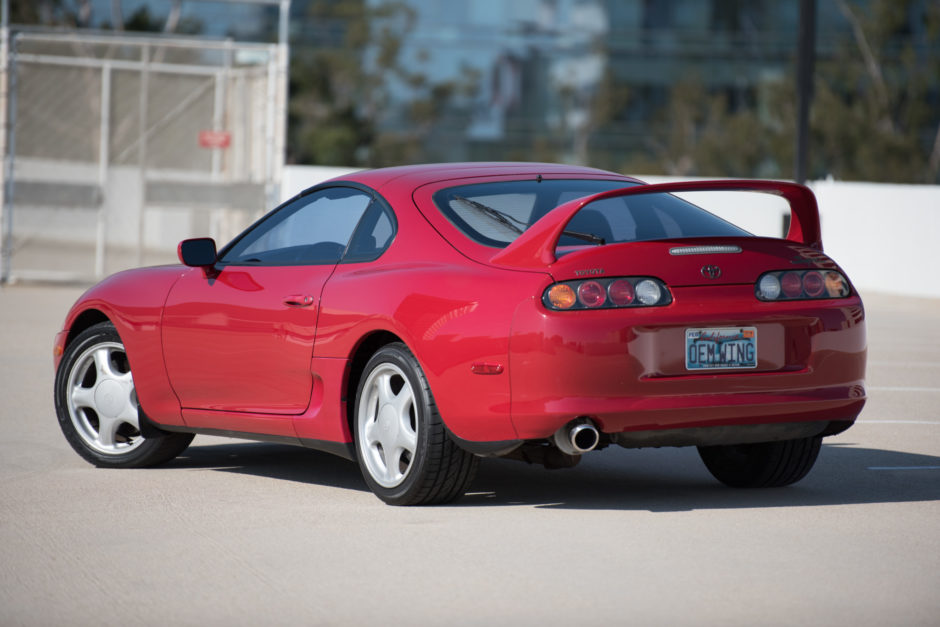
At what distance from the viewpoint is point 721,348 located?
623 centimetres

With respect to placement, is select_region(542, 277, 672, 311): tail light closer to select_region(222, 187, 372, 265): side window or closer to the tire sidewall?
the tire sidewall

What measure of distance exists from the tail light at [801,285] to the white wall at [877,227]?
15872mm

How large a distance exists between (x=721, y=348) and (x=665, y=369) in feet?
0.87

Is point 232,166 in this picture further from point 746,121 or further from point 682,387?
point 746,121

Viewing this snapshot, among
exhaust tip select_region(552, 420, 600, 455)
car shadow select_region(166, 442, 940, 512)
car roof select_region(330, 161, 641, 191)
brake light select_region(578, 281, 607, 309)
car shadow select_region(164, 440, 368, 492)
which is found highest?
car roof select_region(330, 161, 641, 191)

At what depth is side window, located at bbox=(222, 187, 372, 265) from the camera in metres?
7.08

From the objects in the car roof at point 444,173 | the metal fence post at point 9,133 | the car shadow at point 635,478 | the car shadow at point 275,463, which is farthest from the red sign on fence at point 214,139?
the car roof at point 444,173

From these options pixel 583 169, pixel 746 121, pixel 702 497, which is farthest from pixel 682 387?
pixel 746 121

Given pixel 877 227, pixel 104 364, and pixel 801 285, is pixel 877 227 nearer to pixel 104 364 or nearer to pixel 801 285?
pixel 104 364

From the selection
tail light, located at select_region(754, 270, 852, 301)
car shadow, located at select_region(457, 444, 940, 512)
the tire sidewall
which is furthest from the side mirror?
tail light, located at select_region(754, 270, 852, 301)

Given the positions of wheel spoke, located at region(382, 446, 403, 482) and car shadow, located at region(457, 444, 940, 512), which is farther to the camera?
car shadow, located at region(457, 444, 940, 512)

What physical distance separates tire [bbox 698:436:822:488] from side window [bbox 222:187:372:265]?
1.94m

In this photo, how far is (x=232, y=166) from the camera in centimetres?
2255

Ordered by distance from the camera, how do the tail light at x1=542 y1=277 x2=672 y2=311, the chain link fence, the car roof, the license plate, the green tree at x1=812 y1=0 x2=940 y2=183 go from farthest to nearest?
1. the green tree at x1=812 y1=0 x2=940 y2=183
2. the chain link fence
3. the car roof
4. the license plate
5. the tail light at x1=542 y1=277 x2=672 y2=311
